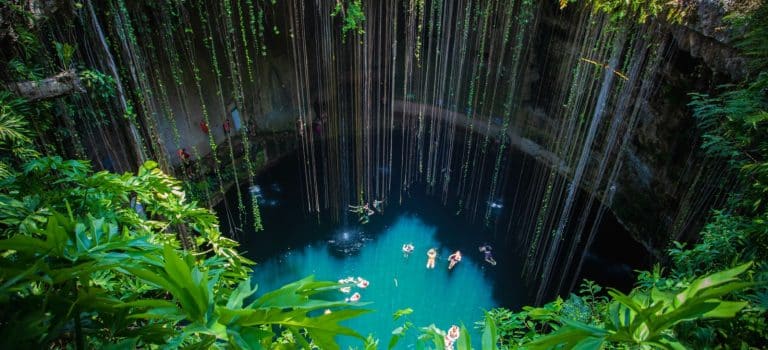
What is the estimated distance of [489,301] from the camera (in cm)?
439

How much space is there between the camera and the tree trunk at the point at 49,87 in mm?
2178

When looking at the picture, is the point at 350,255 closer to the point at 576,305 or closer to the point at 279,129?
the point at 279,129

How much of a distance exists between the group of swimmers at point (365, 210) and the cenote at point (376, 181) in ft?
0.14

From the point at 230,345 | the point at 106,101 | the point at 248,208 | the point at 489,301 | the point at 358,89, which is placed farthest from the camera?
the point at 358,89

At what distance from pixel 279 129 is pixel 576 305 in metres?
5.62

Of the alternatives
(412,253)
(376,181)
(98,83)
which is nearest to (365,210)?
(376,181)

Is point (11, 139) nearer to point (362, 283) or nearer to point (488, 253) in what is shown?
point (362, 283)

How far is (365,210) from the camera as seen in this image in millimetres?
5465

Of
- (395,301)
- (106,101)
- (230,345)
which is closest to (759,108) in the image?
(230,345)

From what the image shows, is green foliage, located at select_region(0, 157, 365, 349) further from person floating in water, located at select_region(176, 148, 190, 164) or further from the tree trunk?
person floating in water, located at select_region(176, 148, 190, 164)

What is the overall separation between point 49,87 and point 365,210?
372 centimetres

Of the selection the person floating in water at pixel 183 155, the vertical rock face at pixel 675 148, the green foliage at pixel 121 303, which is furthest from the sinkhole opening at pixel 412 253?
the green foliage at pixel 121 303

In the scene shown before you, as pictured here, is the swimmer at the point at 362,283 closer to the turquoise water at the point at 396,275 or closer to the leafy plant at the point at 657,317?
the turquoise water at the point at 396,275

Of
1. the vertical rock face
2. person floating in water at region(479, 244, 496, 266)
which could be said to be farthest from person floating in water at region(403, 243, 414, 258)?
the vertical rock face
